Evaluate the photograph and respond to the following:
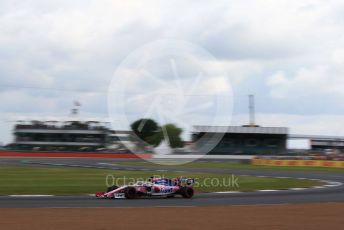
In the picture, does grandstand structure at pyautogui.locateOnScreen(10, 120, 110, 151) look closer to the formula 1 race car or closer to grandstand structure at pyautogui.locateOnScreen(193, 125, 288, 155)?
grandstand structure at pyautogui.locateOnScreen(193, 125, 288, 155)

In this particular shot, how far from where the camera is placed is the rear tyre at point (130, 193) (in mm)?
18422

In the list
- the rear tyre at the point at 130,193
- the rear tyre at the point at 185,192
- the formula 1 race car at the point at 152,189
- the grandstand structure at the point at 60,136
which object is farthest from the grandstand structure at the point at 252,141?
the rear tyre at the point at 130,193

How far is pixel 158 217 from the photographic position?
12711 mm

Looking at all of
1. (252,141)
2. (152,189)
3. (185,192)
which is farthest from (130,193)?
(252,141)

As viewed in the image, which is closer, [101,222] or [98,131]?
[101,222]

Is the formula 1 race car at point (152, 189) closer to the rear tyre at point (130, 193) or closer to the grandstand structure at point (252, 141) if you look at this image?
the rear tyre at point (130, 193)

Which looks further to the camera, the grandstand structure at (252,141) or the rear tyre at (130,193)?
the grandstand structure at (252,141)

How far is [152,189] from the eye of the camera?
19.1 meters

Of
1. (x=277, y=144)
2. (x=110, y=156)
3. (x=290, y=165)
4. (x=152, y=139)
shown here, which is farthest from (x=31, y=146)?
(x=152, y=139)

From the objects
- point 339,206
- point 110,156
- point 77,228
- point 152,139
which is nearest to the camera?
point 77,228

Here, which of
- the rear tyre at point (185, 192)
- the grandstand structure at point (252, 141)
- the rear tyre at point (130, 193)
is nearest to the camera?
the rear tyre at point (130, 193)

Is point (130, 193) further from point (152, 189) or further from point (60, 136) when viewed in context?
point (60, 136)

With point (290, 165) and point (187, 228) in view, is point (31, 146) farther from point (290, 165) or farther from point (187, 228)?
point (187, 228)

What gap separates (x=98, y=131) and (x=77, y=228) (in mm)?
86363
